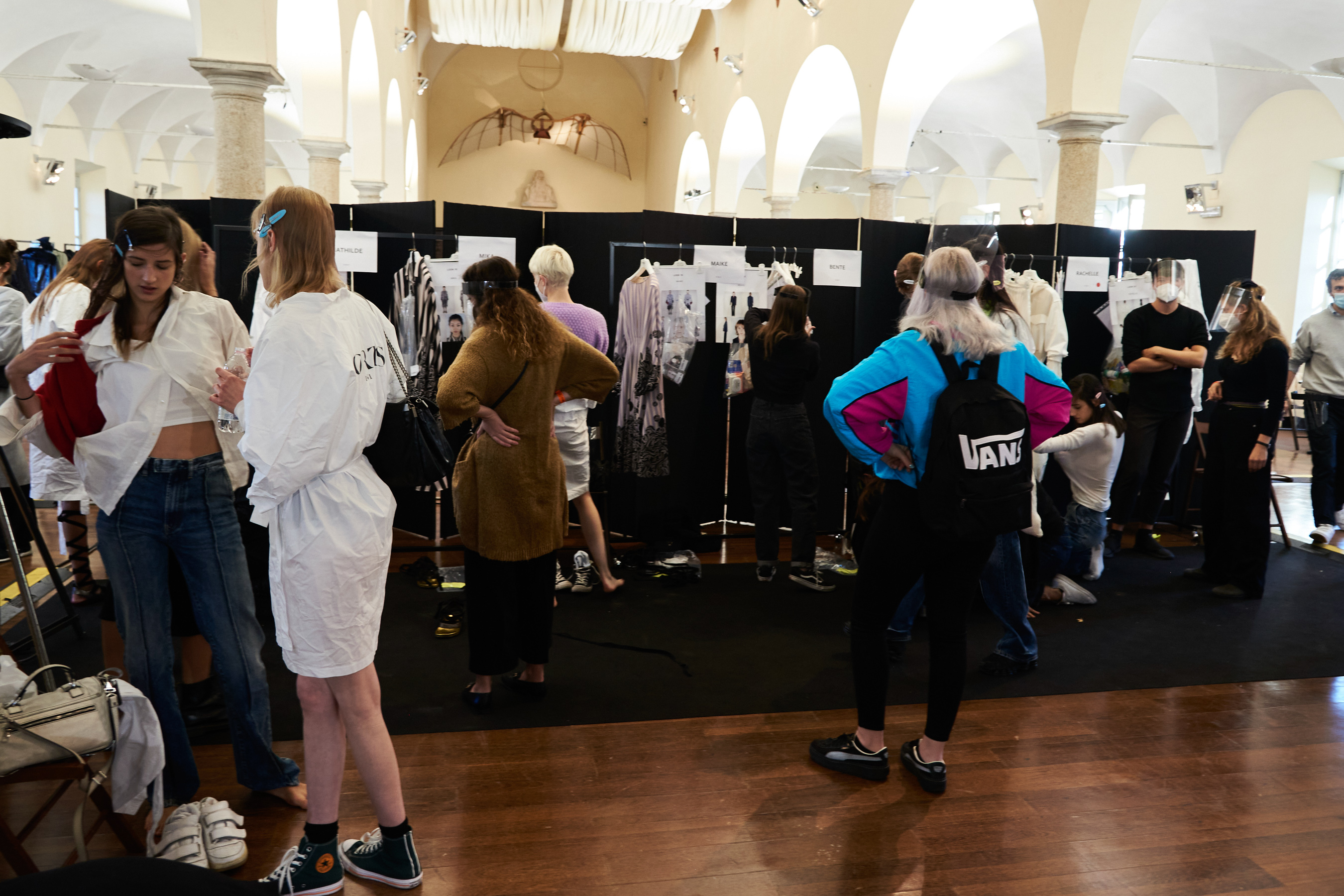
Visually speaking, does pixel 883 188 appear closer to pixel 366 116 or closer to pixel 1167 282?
pixel 1167 282

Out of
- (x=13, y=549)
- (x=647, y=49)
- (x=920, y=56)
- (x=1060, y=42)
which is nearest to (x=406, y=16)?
(x=647, y=49)

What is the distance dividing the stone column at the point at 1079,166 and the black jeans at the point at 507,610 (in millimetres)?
5087

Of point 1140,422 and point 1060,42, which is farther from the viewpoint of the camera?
point 1060,42

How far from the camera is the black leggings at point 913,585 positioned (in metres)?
2.57

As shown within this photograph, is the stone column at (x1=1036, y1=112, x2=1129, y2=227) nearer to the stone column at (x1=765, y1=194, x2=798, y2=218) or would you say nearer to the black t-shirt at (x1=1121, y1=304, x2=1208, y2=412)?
the black t-shirt at (x1=1121, y1=304, x2=1208, y2=412)

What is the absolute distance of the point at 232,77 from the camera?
5.61 meters

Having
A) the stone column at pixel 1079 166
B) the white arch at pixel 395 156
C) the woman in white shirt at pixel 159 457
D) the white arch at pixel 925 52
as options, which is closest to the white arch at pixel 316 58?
the white arch at pixel 395 156

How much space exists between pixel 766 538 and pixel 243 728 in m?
2.92

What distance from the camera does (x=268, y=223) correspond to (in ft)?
6.44

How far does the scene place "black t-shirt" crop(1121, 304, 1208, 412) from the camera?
513 centimetres

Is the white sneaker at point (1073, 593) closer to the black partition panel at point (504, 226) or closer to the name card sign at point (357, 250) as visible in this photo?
the black partition panel at point (504, 226)

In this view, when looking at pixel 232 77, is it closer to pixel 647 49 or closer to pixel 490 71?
pixel 647 49

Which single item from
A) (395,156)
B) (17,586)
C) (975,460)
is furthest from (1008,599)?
(395,156)

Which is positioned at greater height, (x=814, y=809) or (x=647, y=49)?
(x=647, y=49)
